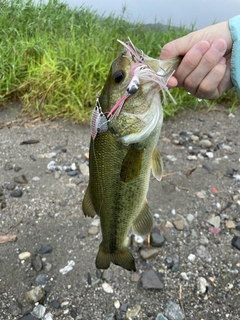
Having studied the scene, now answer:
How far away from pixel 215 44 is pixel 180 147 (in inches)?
101

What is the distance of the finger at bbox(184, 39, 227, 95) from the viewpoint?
1948 millimetres

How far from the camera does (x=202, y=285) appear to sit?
284 centimetres

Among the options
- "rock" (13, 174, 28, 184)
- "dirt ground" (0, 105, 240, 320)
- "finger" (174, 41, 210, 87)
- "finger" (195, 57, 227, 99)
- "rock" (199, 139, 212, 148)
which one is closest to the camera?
"finger" (174, 41, 210, 87)

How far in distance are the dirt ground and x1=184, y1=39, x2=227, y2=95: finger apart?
59.3 inches

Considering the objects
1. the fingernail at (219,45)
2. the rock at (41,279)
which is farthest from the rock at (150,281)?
the fingernail at (219,45)

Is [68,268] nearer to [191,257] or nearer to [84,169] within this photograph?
[191,257]

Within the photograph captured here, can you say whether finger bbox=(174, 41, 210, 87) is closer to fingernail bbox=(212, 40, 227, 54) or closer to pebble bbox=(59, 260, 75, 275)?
fingernail bbox=(212, 40, 227, 54)

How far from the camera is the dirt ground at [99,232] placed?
2729 millimetres

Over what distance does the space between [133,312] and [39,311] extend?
0.64m

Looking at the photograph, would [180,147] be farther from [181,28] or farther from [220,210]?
[181,28]

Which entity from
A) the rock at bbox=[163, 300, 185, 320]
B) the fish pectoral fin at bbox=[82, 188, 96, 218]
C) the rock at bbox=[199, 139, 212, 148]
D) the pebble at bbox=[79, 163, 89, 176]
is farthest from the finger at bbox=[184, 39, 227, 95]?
the rock at bbox=[199, 139, 212, 148]

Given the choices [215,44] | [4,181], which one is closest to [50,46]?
[4,181]

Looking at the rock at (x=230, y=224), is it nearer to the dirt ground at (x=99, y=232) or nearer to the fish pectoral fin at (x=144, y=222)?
the dirt ground at (x=99, y=232)

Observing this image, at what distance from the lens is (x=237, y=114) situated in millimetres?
5402
